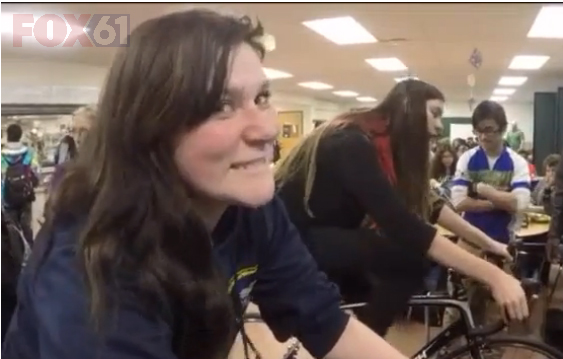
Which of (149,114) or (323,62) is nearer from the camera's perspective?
(149,114)

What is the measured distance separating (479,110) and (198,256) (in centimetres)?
301

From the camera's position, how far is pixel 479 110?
11.7 ft

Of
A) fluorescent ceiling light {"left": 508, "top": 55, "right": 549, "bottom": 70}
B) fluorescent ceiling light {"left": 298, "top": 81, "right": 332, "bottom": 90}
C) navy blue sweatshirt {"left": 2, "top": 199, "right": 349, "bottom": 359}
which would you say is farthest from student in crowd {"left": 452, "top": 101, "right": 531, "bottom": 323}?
fluorescent ceiling light {"left": 298, "top": 81, "right": 332, "bottom": 90}

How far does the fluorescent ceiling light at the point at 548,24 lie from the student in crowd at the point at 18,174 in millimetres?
3790

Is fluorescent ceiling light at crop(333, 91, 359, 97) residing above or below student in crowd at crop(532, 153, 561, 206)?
above

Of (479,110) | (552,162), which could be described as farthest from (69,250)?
(552,162)

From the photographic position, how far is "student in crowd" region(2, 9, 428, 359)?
652mm

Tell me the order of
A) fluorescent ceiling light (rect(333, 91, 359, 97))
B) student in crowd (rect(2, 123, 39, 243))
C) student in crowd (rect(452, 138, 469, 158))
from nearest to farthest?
1. student in crowd (rect(2, 123, 39, 243))
2. student in crowd (rect(452, 138, 469, 158))
3. fluorescent ceiling light (rect(333, 91, 359, 97))

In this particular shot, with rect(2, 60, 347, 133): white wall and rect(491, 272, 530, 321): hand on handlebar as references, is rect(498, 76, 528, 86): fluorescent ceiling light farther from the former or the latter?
rect(491, 272, 530, 321): hand on handlebar

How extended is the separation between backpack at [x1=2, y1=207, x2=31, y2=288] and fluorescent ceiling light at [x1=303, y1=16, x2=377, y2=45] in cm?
479

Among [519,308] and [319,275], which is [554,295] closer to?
[519,308]

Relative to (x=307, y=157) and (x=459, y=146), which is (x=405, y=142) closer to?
(x=307, y=157)

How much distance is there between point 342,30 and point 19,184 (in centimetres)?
322

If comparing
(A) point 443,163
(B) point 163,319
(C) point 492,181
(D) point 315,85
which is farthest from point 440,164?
(D) point 315,85
